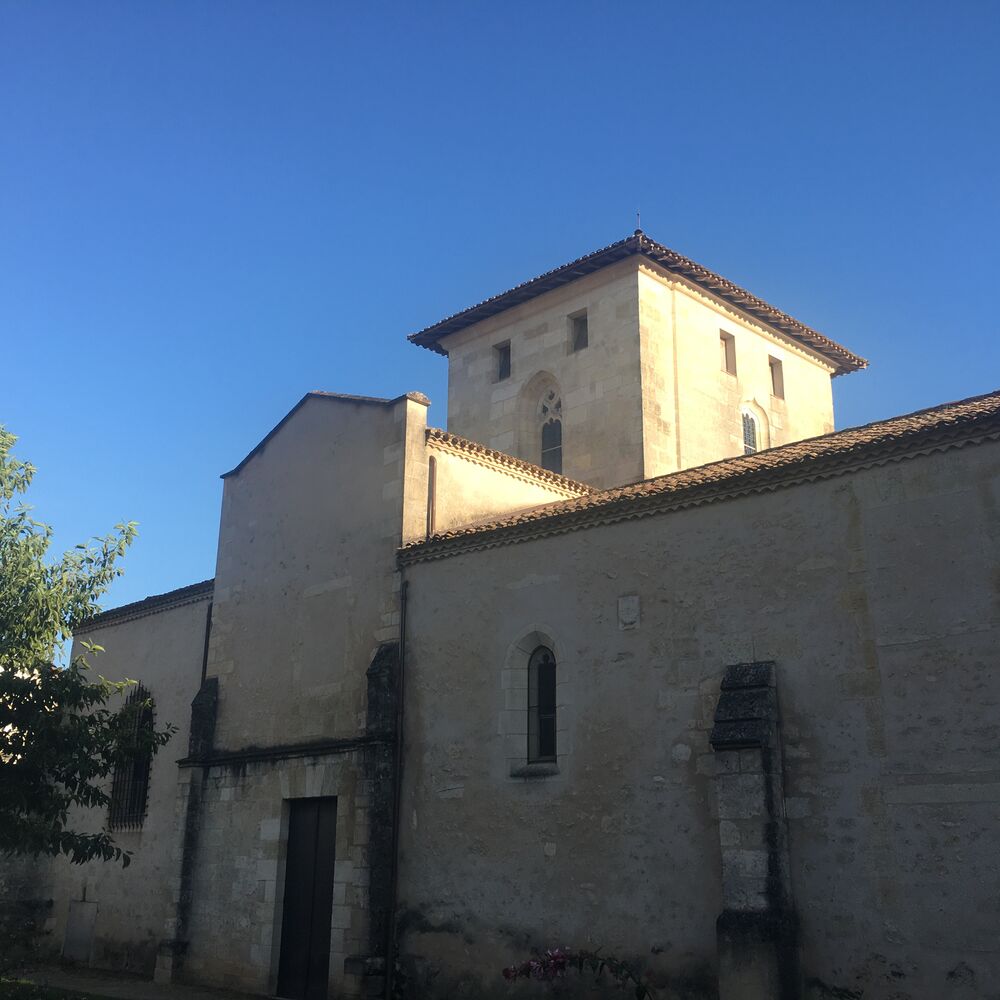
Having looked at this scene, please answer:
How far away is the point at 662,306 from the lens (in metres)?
22.9

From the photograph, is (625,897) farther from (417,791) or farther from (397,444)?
(397,444)

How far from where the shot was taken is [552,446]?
2377cm

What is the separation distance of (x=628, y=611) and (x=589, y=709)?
4.22ft

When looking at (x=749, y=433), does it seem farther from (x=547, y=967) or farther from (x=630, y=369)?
(x=547, y=967)

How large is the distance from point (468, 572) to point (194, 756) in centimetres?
655

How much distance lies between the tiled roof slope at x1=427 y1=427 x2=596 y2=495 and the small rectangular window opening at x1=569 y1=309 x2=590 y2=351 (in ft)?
13.3

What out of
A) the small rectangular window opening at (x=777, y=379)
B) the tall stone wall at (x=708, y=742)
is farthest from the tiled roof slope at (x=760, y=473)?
the small rectangular window opening at (x=777, y=379)

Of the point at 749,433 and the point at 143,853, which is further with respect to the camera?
the point at 749,433

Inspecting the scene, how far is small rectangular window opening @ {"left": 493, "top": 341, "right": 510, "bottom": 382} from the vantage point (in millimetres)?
25000

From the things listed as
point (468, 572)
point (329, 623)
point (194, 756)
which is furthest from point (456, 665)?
point (194, 756)

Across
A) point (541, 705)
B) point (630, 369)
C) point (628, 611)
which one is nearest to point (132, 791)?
point (541, 705)

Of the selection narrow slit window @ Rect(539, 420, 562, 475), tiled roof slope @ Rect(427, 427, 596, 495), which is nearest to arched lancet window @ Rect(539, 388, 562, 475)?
narrow slit window @ Rect(539, 420, 562, 475)

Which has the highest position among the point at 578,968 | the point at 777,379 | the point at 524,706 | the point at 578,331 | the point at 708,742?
the point at 578,331

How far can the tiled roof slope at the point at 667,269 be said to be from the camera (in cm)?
2250
